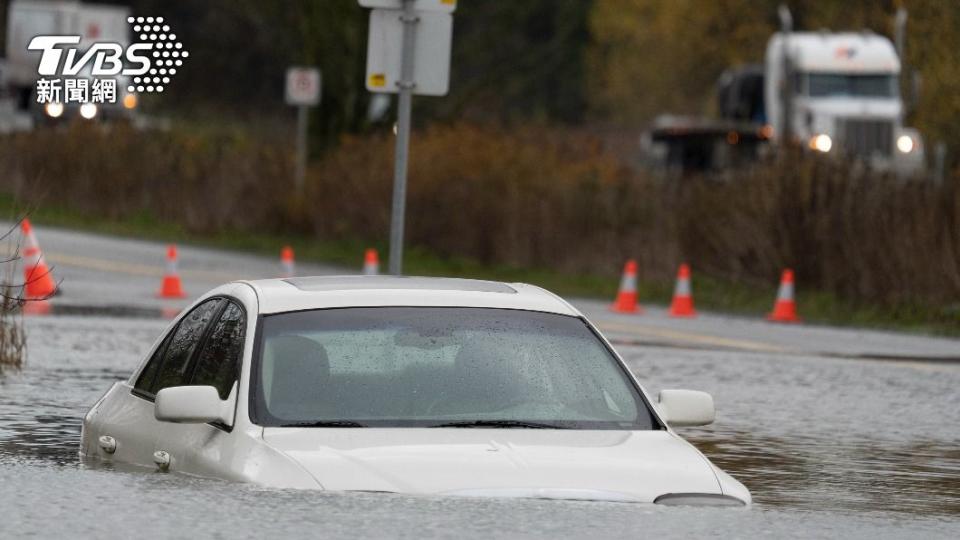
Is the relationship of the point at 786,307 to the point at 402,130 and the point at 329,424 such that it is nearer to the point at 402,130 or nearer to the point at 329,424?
the point at 402,130

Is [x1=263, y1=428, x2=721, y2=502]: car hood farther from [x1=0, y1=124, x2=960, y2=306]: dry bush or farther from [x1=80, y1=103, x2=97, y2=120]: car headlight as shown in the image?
[x1=80, y1=103, x2=97, y2=120]: car headlight

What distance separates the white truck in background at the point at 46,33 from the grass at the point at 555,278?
1342 cm

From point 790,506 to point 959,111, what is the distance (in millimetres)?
27675

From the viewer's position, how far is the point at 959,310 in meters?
26.6

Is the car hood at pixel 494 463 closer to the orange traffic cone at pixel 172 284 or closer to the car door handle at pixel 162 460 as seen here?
the car door handle at pixel 162 460

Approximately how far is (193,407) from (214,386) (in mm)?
580

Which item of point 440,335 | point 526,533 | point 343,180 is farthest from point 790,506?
point 343,180

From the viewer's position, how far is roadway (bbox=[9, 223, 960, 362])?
A: 22125mm

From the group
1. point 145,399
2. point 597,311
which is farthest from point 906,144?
point 145,399

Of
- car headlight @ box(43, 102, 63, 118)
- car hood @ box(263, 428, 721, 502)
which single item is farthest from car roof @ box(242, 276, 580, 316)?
car headlight @ box(43, 102, 63, 118)

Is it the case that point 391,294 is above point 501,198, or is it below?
above

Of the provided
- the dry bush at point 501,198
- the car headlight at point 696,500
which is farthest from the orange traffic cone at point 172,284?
the car headlight at point 696,500

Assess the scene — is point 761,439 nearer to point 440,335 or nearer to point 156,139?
point 440,335

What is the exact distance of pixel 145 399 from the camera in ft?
29.3
